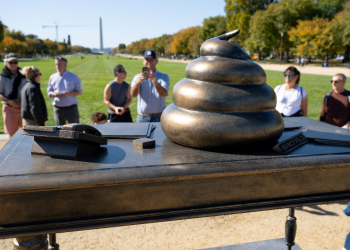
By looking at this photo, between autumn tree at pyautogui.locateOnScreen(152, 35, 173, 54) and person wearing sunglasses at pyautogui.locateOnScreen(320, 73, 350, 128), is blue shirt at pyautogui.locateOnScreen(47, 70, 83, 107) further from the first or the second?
autumn tree at pyautogui.locateOnScreen(152, 35, 173, 54)

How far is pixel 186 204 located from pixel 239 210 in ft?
0.78

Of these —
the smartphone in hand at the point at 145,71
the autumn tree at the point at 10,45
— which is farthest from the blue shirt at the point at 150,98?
the autumn tree at the point at 10,45

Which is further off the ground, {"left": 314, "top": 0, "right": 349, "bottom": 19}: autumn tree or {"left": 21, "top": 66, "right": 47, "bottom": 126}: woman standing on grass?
{"left": 314, "top": 0, "right": 349, "bottom": 19}: autumn tree

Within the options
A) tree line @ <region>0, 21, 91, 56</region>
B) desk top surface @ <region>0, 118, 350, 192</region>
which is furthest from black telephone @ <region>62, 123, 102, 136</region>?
tree line @ <region>0, 21, 91, 56</region>

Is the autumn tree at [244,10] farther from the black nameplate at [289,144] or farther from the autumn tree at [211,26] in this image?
the black nameplate at [289,144]

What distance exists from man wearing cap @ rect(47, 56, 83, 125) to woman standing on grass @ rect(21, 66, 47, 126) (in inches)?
15.4

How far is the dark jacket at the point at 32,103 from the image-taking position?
517 centimetres

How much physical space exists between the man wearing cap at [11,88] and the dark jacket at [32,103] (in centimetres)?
50

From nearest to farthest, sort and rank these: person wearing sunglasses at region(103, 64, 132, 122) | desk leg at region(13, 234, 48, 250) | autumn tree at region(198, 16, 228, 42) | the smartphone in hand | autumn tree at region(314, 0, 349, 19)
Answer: desk leg at region(13, 234, 48, 250)
the smartphone in hand
person wearing sunglasses at region(103, 64, 132, 122)
autumn tree at region(314, 0, 349, 19)
autumn tree at region(198, 16, 228, 42)

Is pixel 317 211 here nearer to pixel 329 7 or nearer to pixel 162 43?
pixel 329 7

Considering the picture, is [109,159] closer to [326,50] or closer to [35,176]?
[35,176]

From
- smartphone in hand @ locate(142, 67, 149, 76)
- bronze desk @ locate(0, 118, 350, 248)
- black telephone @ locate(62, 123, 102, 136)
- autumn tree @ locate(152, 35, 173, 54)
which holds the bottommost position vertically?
bronze desk @ locate(0, 118, 350, 248)

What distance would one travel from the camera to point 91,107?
1135 cm

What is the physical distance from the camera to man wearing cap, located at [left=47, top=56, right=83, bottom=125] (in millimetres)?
5682
